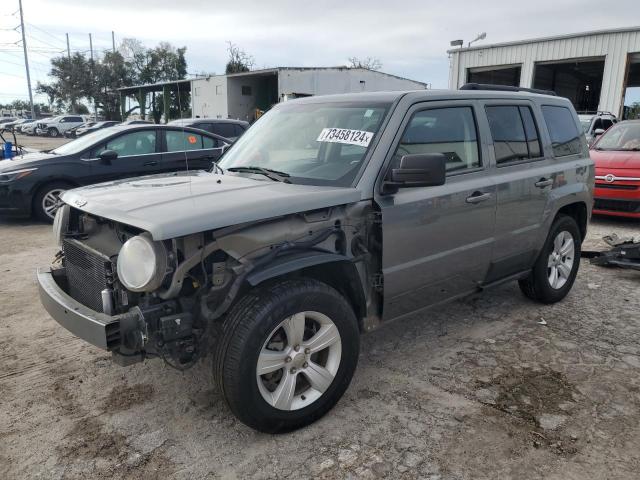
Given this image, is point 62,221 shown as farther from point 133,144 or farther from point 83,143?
point 83,143

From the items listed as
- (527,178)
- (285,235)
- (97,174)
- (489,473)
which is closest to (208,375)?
(285,235)

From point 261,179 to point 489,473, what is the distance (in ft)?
7.16

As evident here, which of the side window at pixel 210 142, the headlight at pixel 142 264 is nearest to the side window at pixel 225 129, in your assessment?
the side window at pixel 210 142

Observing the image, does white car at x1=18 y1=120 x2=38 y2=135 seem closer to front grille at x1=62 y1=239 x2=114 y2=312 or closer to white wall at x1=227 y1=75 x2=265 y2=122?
white wall at x1=227 y1=75 x2=265 y2=122

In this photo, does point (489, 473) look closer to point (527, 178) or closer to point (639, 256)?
point (527, 178)

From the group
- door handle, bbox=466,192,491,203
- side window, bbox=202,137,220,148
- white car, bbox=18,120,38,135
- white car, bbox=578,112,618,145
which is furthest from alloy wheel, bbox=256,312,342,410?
white car, bbox=18,120,38,135

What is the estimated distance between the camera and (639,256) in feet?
18.1

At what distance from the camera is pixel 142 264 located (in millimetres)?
2494

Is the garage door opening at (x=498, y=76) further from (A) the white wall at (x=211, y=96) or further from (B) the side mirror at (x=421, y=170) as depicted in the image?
(B) the side mirror at (x=421, y=170)

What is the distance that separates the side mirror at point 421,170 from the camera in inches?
115

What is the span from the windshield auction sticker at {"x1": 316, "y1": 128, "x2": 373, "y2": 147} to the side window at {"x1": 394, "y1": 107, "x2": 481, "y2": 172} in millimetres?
219

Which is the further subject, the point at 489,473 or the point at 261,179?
the point at 261,179

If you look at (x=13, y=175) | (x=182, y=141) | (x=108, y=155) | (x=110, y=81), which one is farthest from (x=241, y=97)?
(x=13, y=175)

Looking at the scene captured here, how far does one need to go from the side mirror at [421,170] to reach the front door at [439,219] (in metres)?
0.22
